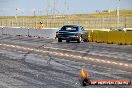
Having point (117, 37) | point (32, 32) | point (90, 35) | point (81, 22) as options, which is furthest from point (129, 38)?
point (81, 22)

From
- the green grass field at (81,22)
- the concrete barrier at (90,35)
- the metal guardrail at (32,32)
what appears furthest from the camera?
the green grass field at (81,22)

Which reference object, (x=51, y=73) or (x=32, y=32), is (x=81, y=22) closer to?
(x=32, y=32)

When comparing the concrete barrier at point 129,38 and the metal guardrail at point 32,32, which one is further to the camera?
the metal guardrail at point 32,32

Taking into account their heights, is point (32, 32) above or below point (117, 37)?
below

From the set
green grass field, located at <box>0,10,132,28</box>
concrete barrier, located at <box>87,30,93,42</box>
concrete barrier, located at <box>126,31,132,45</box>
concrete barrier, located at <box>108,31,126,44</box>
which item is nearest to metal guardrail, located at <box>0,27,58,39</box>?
concrete barrier, located at <box>87,30,93,42</box>

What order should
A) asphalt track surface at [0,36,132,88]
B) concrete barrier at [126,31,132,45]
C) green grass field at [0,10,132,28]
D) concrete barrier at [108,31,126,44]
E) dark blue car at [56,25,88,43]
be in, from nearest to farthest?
1. asphalt track surface at [0,36,132,88]
2. concrete barrier at [126,31,132,45]
3. concrete barrier at [108,31,126,44]
4. dark blue car at [56,25,88,43]
5. green grass field at [0,10,132,28]

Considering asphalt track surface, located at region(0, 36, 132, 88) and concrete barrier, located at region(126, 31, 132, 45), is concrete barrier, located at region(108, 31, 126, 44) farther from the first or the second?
asphalt track surface, located at region(0, 36, 132, 88)

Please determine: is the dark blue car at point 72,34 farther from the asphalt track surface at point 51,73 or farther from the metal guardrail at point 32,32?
the asphalt track surface at point 51,73

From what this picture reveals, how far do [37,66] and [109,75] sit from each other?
3.97 metres

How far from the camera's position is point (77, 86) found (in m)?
11.0

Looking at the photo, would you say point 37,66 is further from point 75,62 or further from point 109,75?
point 109,75

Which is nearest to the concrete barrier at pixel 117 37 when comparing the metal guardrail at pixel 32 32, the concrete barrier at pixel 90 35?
the concrete barrier at pixel 90 35

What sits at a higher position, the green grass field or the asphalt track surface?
the green grass field

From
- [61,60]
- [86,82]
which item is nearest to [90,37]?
[61,60]
